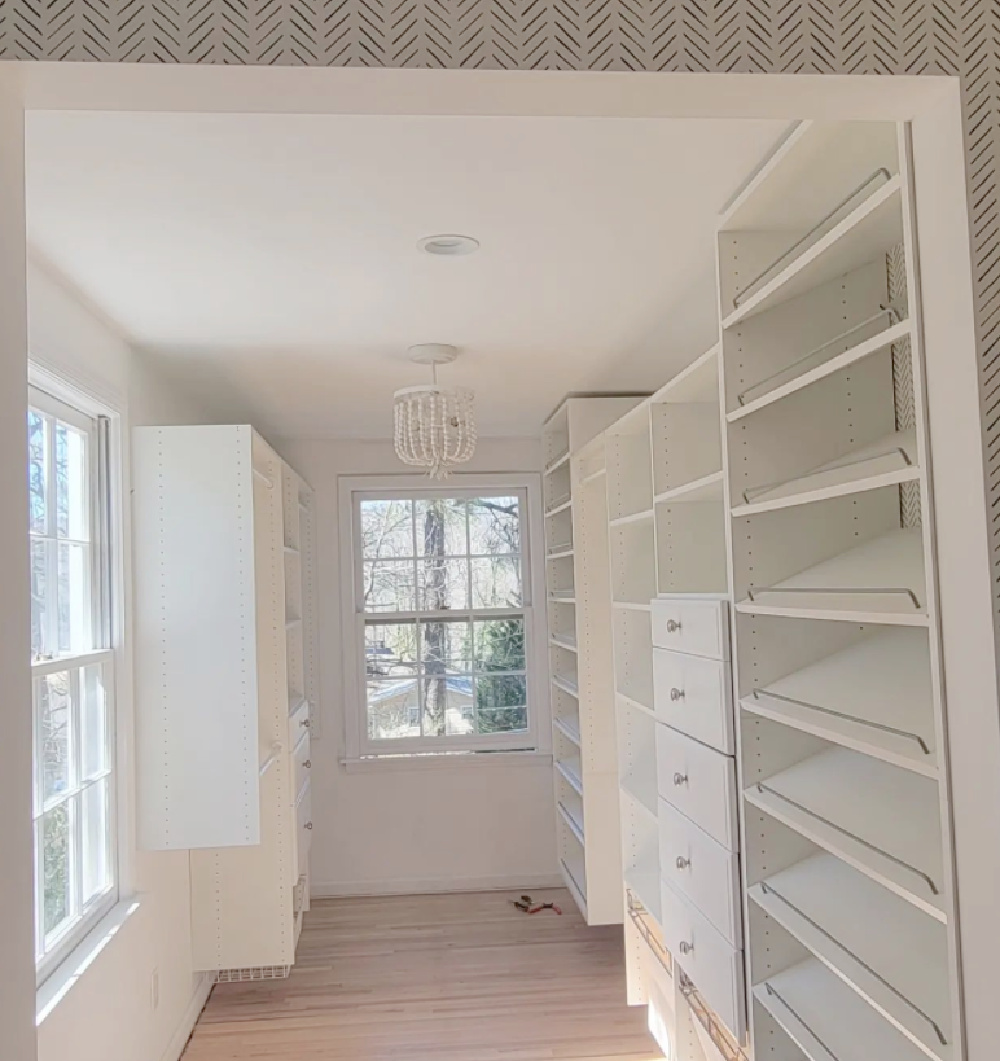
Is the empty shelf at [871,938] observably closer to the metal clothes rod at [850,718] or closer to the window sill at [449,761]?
the metal clothes rod at [850,718]

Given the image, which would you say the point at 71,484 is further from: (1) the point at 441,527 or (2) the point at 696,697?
(1) the point at 441,527

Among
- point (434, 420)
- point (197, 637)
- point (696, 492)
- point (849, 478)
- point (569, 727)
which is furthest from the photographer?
point (569, 727)

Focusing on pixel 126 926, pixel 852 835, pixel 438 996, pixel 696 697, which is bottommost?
pixel 438 996

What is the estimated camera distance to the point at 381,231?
7.36 ft

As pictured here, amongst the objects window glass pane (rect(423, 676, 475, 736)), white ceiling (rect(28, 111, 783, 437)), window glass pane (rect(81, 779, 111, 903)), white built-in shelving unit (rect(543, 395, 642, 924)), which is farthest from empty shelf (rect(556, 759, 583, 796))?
window glass pane (rect(81, 779, 111, 903))

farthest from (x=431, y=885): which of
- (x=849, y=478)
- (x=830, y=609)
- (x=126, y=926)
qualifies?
(x=849, y=478)

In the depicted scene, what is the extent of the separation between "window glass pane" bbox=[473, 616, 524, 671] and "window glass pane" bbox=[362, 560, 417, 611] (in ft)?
1.32

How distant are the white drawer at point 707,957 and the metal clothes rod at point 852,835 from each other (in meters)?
0.40

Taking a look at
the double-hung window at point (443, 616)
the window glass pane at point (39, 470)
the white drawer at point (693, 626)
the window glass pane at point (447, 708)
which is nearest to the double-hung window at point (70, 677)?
the window glass pane at point (39, 470)

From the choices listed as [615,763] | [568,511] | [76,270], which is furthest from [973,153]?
[568,511]

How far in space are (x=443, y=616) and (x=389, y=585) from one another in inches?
13.4

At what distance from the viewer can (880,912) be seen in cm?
175

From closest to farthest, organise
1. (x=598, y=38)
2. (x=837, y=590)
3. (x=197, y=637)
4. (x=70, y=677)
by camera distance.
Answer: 1. (x=598, y=38)
2. (x=837, y=590)
3. (x=70, y=677)
4. (x=197, y=637)

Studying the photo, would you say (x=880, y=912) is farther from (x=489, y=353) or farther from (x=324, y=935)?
(x=324, y=935)
